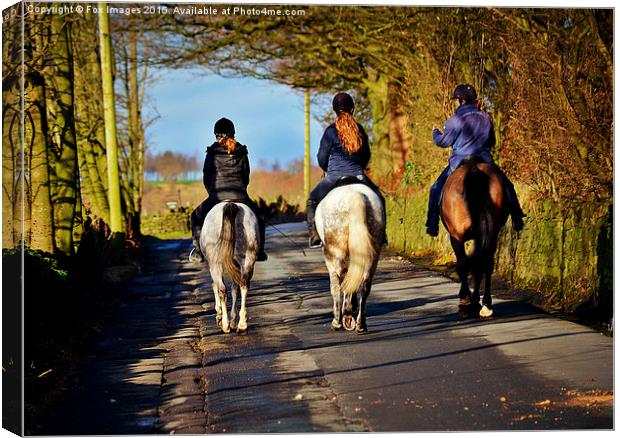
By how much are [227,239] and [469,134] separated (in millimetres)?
2803

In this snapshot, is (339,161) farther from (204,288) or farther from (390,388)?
(204,288)

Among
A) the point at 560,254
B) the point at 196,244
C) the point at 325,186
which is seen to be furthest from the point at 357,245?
the point at 560,254

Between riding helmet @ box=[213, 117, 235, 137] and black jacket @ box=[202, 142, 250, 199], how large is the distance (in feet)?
0.43

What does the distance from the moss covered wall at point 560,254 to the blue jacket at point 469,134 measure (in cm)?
131

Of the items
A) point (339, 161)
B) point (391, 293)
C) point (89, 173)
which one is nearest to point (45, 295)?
point (339, 161)

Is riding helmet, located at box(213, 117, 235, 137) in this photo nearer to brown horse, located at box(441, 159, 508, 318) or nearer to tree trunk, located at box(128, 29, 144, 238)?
brown horse, located at box(441, 159, 508, 318)

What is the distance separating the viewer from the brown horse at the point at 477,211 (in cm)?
1175

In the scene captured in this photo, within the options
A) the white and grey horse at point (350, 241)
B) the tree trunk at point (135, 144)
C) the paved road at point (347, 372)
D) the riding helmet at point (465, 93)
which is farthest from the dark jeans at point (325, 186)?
the tree trunk at point (135, 144)

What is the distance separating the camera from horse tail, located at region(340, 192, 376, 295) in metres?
10.9

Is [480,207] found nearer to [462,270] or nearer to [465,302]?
[462,270]

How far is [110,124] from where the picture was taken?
17938 mm

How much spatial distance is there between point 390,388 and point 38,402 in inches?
105

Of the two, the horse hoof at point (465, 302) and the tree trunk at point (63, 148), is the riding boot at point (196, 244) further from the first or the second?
the horse hoof at point (465, 302)

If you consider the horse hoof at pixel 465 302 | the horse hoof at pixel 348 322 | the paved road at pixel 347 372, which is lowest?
the paved road at pixel 347 372
